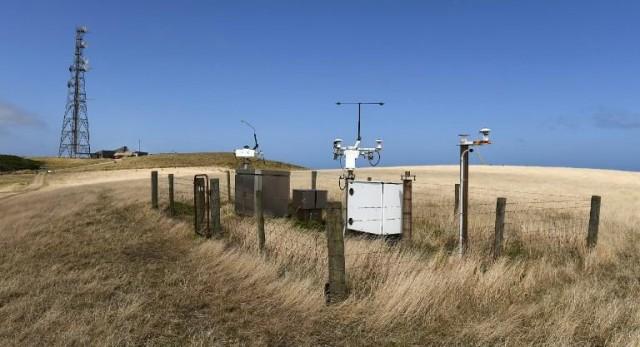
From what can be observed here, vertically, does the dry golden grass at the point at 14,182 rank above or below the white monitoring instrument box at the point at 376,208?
below

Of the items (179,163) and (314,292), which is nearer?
(314,292)

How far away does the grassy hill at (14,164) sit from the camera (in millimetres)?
75125

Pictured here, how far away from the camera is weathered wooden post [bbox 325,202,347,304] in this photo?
23.3ft

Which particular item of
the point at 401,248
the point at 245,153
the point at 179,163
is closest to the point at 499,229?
the point at 401,248

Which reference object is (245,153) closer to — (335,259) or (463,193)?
(463,193)

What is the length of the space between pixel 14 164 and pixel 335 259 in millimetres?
82924

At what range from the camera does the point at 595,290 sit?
24.6 feet

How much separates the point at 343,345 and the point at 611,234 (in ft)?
30.3

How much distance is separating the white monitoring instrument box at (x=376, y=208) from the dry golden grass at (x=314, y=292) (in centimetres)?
70

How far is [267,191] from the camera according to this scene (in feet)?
50.9

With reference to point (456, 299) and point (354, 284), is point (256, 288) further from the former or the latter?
point (456, 299)

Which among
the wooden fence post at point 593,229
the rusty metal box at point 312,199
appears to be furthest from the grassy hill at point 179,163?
the wooden fence post at point 593,229

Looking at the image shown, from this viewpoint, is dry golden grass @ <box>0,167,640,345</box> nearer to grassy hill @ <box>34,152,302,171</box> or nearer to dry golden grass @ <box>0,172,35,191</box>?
dry golden grass @ <box>0,172,35,191</box>

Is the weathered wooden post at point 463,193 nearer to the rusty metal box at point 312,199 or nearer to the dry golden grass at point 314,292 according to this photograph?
the dry golden grass at point 314,292
